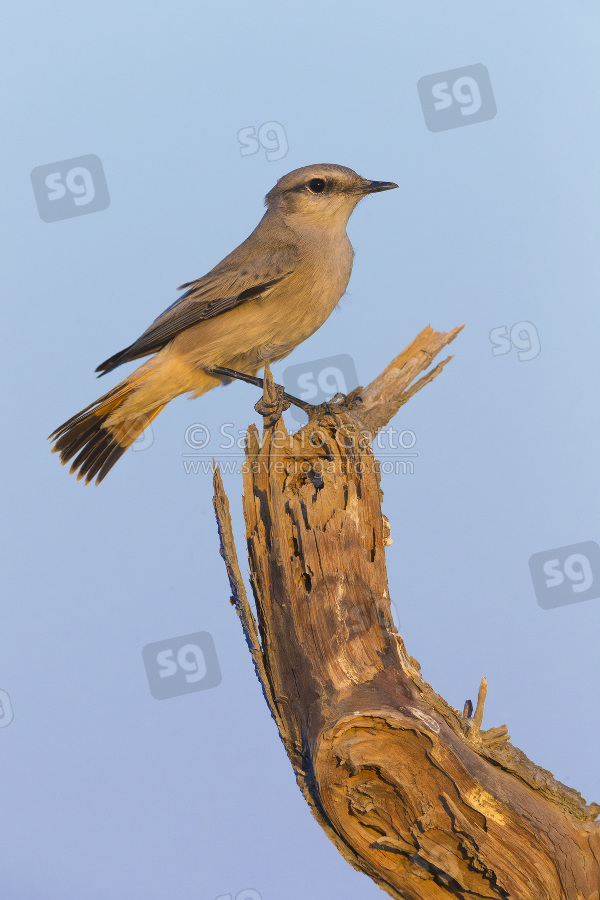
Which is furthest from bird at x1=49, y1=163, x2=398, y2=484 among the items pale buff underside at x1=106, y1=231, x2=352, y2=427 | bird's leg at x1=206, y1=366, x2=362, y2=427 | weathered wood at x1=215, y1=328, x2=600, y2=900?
weathered wood at x1=215, y1=328, x2=600, y2=900

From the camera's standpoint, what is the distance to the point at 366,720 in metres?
4.02

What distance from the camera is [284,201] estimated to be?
20.2 feet

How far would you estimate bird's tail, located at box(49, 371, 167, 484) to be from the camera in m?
5.91

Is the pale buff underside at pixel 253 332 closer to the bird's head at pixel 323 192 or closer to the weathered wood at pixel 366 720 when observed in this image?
the bird's head at pixel 323 192

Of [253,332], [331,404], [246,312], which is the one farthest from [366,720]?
[246,312]

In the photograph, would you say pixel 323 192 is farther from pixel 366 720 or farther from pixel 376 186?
pixel 366 720

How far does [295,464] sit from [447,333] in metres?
1.32

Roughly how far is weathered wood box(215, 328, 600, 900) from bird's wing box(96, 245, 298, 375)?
3.75ft

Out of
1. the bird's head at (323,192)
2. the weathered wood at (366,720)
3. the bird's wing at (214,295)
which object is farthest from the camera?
the bird's head at (323,192)

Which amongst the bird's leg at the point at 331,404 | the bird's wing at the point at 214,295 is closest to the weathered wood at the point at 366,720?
the bird's leg at the point at 331,404

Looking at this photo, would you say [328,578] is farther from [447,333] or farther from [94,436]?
[94,436]

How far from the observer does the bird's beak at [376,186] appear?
588 cm

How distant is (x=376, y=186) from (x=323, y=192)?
387 mm

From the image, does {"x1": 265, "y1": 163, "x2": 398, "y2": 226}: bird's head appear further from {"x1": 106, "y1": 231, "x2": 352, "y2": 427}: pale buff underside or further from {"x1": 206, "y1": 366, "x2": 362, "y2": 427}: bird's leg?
{"x1": 206, "y1": 366, "x2": 362, "y2": 427}: bird's leg
